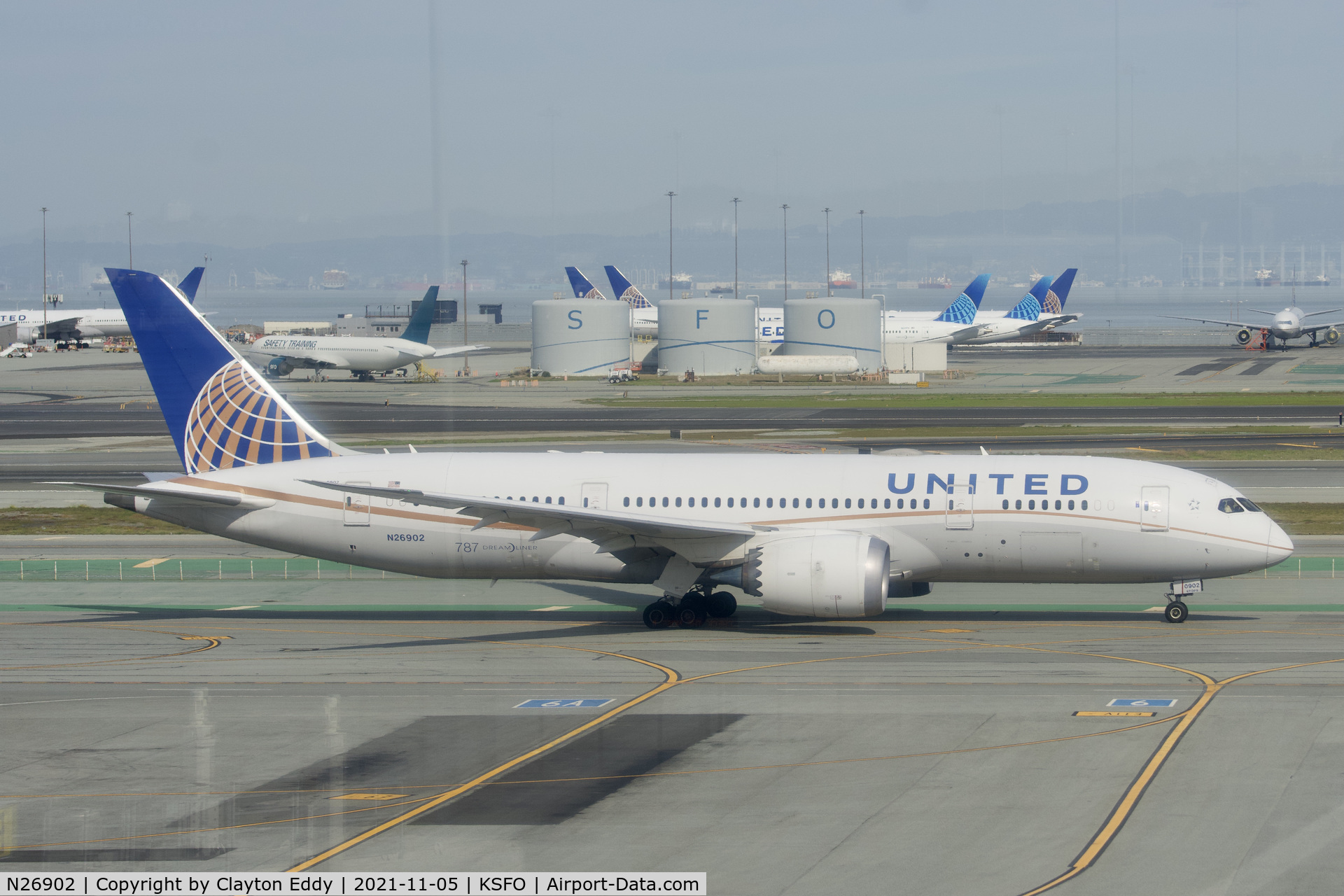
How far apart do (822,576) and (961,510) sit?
4498 millimetres

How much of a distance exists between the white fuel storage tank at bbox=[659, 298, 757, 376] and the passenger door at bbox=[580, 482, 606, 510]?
9880 centimetres

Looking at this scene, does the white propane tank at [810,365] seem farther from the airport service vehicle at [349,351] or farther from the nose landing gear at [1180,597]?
the nose landing gear at [1180,597]

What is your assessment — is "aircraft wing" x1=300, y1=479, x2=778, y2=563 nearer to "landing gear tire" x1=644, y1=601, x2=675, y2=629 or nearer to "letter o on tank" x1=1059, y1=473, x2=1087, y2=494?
"landing gear tire" x1=644, y1=601, x2=675, y2=629

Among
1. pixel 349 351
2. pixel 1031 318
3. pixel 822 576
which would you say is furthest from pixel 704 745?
pixel 1031 318

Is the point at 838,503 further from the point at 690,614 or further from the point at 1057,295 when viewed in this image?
the point at 1057,295

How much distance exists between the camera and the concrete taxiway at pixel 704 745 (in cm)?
1806

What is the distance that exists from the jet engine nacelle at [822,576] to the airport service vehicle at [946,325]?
122 meters

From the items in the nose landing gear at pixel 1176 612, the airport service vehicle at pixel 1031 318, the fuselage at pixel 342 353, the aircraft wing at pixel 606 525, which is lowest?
the nose landing gear at pixel 1176 612

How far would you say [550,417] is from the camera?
305ft

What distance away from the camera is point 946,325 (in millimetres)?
158500

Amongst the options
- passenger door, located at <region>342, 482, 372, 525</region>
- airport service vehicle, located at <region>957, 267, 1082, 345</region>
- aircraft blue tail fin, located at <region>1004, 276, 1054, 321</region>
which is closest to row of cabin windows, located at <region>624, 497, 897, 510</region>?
passenger door, located at <region>342, 482, 372, 525</region>

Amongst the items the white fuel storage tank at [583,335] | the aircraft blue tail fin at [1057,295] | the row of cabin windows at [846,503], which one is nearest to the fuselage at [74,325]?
the white fuel storage tank at [583,335]

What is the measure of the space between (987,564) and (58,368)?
136 meters

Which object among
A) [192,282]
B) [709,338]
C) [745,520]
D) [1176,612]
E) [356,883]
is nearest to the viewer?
[356,883]
